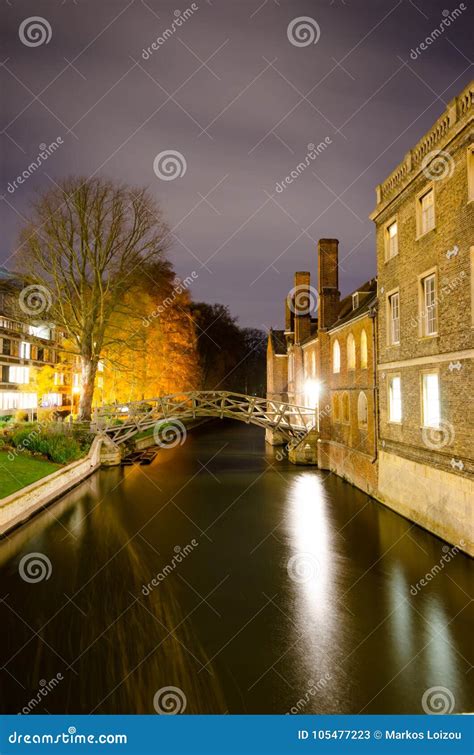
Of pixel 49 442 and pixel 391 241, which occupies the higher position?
pixel 391 241

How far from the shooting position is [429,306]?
45.8 feet

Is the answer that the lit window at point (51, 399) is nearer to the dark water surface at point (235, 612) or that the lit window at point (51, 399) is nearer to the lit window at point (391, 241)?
the dark water surface at point (235, 612)

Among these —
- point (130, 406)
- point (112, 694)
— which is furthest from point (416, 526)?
point (130, 406)

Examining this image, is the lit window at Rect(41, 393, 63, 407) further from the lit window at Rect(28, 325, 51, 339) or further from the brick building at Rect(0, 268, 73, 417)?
the lit window at Rect(28, 325, 51, 339)

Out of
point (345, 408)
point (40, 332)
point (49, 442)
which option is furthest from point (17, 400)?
point (345, 408)

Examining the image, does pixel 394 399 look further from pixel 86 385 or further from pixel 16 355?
pixel 16 355

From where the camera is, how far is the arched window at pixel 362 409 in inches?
797

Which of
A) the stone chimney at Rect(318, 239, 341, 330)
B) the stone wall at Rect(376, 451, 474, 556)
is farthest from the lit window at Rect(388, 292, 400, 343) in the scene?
the stone chimney at Rect(318, 239, 341, 330)

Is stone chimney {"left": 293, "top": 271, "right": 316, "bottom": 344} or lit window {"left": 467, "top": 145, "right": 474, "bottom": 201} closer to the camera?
lit window {"left": 467, "top": 145, "right": 474, "bottom": 201}

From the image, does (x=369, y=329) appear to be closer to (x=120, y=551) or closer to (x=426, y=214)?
(x=426, y=214)

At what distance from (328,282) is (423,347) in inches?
521

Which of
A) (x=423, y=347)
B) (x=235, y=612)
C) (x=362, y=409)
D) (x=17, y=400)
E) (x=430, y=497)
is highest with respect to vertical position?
(x=423, y=347)

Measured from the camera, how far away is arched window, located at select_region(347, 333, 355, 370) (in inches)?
867

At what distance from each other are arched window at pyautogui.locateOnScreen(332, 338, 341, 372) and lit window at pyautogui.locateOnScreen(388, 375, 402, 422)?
7.38 meters
